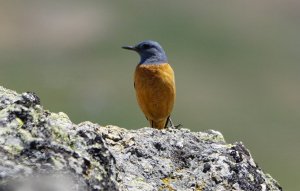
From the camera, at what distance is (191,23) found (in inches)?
4712

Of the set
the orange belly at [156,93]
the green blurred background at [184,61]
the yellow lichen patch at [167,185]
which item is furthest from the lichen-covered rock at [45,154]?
the green blurred background at [184,61]

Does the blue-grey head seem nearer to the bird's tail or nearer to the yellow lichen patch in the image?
the bird's tail

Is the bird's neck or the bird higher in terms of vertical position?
the bird's neck

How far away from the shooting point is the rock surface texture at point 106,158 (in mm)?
5461

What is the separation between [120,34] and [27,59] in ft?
43.4

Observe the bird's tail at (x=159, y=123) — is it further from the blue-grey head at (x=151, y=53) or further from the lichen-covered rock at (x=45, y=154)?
the lichen-covered rock at (x=45, y=154)

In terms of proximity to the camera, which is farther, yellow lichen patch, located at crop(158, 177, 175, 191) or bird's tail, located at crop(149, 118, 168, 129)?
bird's tail, located at crop(149, 118, 168, 129)

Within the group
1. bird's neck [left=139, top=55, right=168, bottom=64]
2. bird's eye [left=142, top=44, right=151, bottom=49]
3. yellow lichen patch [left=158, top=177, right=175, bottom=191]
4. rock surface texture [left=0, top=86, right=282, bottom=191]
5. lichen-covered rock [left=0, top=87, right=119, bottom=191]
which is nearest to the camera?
lichen-covered rock [left=0, top=87, right=119, bottom=191]

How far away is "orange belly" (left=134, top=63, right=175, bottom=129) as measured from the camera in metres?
12.6

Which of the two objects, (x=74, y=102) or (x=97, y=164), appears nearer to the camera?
(x=97, y=164)

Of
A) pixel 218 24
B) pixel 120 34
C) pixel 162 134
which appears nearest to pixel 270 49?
pixel 218 24

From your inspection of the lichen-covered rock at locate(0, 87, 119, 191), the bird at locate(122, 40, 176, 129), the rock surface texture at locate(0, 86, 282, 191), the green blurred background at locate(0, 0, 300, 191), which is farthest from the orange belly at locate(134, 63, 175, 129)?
the green blurred background at locate(0, 0, 300, 191)

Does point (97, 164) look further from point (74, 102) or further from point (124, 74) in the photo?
point (124, 74)

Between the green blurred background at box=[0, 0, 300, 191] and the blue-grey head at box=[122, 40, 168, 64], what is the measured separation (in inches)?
2043
